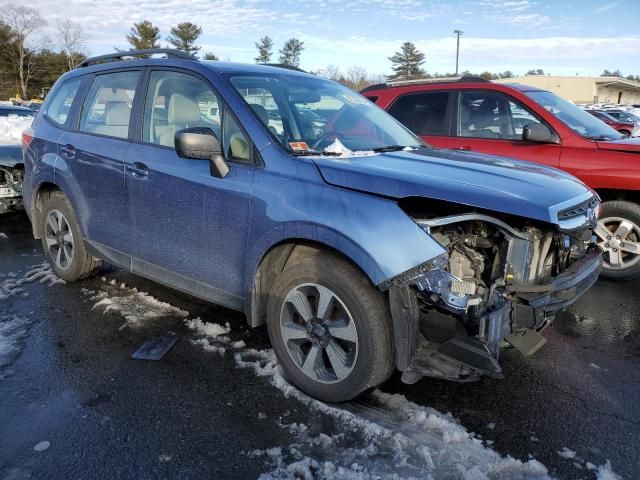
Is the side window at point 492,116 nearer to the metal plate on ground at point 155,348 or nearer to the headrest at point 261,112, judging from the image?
the headrest at point 261,112

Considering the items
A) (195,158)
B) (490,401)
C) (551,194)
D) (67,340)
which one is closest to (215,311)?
(67,340)

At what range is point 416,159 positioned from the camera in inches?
127

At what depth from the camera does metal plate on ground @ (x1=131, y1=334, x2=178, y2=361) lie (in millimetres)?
3582

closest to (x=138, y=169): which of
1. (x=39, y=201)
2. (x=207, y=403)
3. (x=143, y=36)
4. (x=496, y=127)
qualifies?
(x=207, y=403)

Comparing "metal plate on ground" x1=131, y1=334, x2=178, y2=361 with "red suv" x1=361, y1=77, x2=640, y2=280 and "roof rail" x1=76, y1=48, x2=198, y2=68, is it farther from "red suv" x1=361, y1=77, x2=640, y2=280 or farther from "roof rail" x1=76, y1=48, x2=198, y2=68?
"red suv" x1=361, y1=77, x2=640, y2=280

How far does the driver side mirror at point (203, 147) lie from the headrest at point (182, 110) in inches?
17.3

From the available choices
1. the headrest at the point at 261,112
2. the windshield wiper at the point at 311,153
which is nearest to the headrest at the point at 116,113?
the headrest at the point at 261,112

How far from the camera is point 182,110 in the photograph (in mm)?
3689

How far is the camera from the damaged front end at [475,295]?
259cm

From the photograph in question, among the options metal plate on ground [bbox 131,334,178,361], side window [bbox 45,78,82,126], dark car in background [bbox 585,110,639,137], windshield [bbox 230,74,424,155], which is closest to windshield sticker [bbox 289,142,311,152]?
windshield [bbox 230,74,424,155]

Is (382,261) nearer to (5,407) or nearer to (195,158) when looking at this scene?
(195,158)

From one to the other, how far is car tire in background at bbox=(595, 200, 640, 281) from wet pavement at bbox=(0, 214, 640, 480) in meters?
1.11

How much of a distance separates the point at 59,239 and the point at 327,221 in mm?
3294

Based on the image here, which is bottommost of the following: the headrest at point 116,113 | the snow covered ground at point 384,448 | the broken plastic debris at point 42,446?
the snow covered ground at point 384,448
